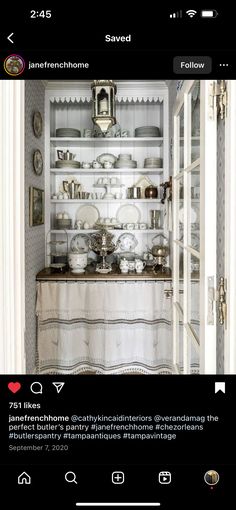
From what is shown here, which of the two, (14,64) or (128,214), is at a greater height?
(14,64)

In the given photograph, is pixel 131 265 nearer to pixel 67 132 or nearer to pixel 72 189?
pixel 72 189

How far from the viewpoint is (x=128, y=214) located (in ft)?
10.2

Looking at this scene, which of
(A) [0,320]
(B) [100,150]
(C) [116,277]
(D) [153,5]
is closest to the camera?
(D) [153,5]

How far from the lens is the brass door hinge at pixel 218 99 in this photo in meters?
0.83

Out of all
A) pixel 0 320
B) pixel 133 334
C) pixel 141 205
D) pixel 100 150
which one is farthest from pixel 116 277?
pixel 0 320

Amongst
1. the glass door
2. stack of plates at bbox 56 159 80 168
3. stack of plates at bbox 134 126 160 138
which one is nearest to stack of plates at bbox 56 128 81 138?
stack of plates at bbox 56 159 80 168

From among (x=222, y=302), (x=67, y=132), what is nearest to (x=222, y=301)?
(x=222, y=302)

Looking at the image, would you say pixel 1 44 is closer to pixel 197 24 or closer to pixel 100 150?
pixel 197 24

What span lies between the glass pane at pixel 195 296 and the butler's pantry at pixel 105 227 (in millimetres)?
57

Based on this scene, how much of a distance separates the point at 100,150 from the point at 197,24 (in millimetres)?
2513
